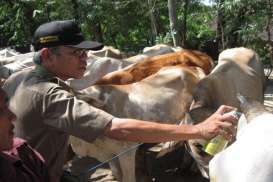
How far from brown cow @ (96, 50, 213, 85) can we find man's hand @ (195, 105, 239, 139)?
3.93m

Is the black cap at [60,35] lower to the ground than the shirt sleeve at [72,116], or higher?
higher

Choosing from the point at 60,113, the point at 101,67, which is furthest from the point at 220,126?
the point at 101,67

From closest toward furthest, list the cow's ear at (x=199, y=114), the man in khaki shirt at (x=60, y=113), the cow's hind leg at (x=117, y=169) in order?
the man in khaki shirt at (x=60, y=113)
the cow's ear at (x=199, y=114)
the cow's hind leg at (x=117, y=169)

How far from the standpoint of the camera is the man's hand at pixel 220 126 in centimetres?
258

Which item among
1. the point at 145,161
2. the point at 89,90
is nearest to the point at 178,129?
the point at 89,90

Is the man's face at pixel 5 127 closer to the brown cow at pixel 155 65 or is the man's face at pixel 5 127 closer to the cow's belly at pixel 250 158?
the cow's belly at pixel 250 158

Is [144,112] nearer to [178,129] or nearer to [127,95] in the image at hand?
[127,95]

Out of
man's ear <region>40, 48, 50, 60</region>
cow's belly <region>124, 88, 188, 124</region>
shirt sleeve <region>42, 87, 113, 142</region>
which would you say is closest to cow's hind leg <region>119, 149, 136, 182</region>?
cow's belly <region>124, 88, 188, 124</region>

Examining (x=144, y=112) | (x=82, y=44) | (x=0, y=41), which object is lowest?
(x=0, y=41)

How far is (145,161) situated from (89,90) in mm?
1196

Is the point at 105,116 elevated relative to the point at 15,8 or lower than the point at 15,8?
elevated

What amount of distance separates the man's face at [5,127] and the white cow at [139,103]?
356cm

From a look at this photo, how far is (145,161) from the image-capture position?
6.60 meters

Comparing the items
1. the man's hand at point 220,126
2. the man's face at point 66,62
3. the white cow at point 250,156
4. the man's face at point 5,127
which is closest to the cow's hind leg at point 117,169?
the man's face at point 66,62
